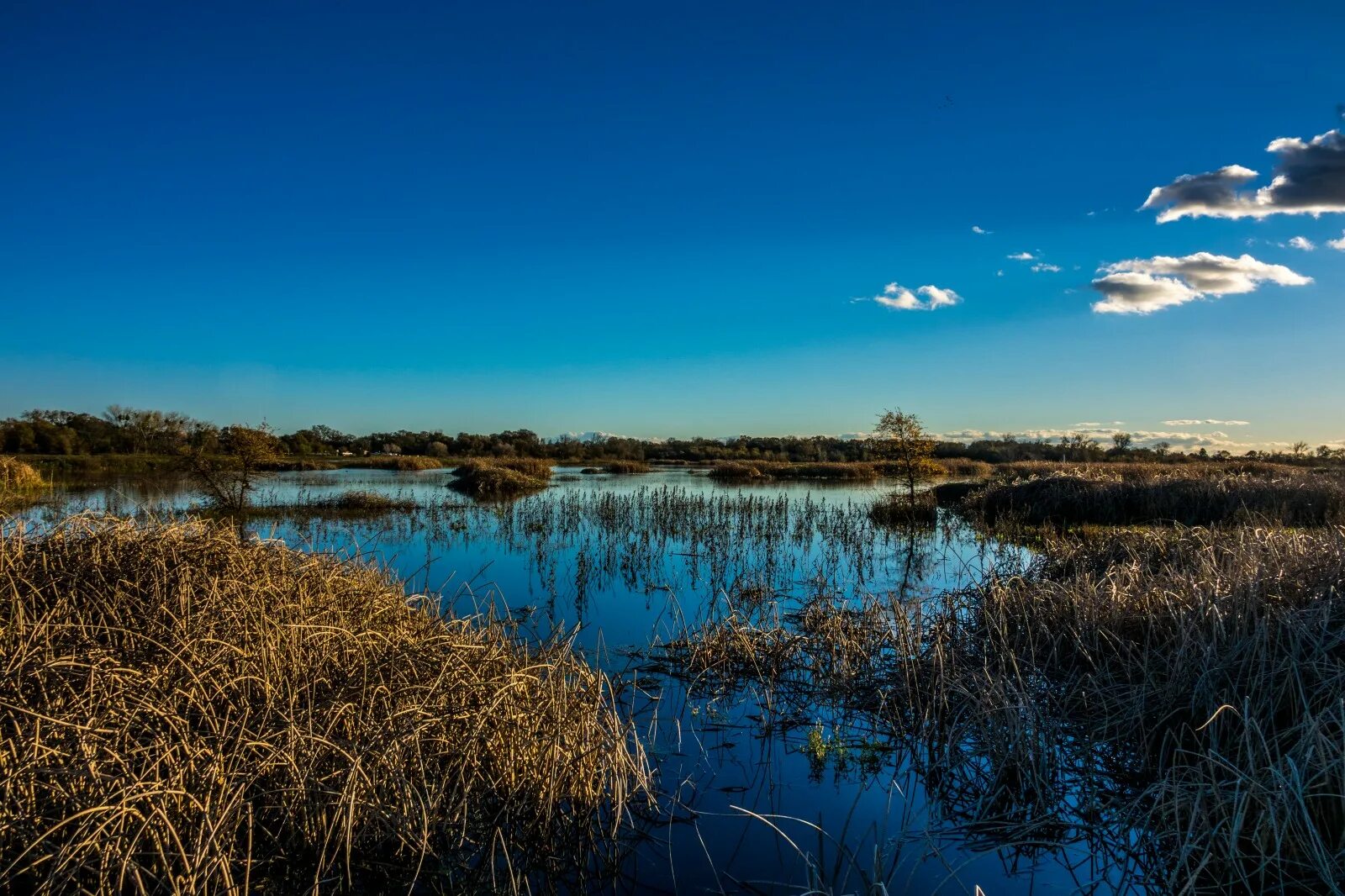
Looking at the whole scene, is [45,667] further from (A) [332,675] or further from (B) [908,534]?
(B) [908,534]

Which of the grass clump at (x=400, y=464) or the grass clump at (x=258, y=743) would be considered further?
the grass clump at (x=400, y=464)

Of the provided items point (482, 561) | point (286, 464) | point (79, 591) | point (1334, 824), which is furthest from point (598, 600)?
point (286, 464)

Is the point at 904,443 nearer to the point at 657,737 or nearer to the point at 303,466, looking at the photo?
the point at 657,737

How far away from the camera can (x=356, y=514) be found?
2506 centimetres

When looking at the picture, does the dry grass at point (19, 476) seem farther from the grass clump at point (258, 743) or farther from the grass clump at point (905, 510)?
the grass clump at point (905, 510)

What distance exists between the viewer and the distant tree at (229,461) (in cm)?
2227

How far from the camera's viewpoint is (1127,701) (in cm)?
590

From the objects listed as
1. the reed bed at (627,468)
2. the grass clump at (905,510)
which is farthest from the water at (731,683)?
the reed bed at (627,468)

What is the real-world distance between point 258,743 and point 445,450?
249ft

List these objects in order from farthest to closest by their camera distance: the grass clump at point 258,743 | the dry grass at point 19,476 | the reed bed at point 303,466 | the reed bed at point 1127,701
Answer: the reed bed at point 303,466 → the dry grass at point 19,476 → the reed bed at point 1127,701 → the grass clump at point 258,743

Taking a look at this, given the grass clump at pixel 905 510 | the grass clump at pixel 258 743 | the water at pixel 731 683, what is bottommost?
the water at pixel 731 683

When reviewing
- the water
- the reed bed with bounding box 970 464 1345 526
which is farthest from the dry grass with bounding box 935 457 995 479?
the water

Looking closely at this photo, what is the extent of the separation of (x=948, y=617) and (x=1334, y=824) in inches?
188

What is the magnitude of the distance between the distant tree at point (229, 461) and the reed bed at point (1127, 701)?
19290 mm
